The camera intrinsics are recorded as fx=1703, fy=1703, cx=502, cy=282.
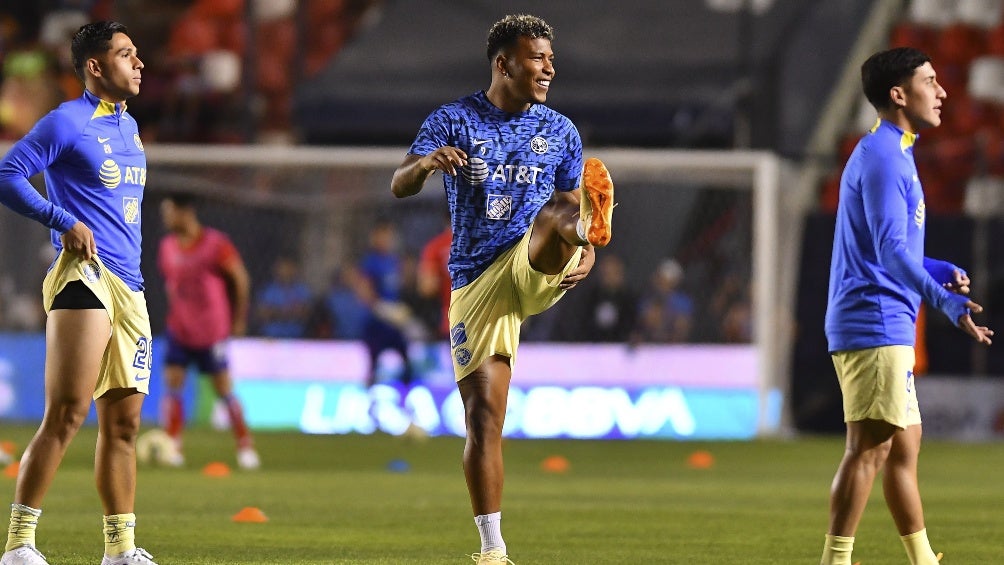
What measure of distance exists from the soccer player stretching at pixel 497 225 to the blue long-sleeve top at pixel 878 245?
0.94 m

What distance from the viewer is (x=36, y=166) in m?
6.09

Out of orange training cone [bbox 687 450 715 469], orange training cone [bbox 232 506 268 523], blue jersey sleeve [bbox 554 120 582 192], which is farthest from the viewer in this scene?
orange training cone [bbox 687 450 715 469]

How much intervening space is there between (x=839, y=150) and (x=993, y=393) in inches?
169

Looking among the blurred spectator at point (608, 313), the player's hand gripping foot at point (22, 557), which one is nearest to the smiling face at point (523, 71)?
the player's hand gripping foot at point (22, 557)

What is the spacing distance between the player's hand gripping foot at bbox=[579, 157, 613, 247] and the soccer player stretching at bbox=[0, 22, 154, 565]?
1.73 meters

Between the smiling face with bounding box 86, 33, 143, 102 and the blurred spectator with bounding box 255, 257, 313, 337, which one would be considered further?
the blurred spectator with bounding box 255, 257, 313, 337

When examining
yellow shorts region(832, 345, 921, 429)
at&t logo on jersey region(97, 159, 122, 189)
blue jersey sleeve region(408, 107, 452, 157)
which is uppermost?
blue jersey sleeve region(408, 107, 452, 157)

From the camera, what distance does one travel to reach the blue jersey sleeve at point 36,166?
5992 mm

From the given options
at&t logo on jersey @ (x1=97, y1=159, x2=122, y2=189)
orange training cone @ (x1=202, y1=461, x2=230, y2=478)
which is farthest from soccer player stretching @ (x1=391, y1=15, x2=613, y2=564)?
orange training cone @ (x1=202, y1=461, x2=230, y2=478)

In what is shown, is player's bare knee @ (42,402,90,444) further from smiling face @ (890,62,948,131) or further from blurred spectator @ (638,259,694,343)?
blurred spectator @ (638,259,694,343)

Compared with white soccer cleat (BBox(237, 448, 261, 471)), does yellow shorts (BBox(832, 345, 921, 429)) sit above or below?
above

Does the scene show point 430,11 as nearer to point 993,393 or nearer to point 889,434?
point 993,393

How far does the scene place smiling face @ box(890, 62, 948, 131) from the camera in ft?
20.3

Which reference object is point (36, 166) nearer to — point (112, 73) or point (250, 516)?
point (112, 73)
